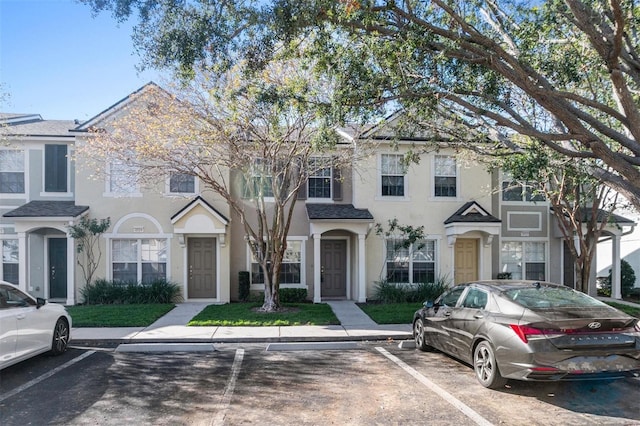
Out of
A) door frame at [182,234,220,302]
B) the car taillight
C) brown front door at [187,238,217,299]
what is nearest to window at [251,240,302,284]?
door frame at [182,234,220,302]

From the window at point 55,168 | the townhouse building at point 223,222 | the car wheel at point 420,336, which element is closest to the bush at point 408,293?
the townhouse building at point 223,222

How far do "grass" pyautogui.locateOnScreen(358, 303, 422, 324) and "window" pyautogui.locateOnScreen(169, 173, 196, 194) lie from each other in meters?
7.10

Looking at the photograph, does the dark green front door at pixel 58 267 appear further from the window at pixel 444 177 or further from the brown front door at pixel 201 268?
the window at pixel 444 177

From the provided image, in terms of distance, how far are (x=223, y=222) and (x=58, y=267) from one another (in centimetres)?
627

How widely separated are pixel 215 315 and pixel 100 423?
7.28 meters

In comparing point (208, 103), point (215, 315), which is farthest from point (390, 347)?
point (208, 103)

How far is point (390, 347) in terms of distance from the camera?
9.20m

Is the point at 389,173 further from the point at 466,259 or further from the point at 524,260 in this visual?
the point at 524,260

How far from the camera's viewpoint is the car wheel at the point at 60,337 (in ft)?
26.5

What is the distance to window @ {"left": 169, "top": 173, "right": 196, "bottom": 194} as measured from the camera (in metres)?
15.7

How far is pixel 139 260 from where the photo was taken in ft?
51.3

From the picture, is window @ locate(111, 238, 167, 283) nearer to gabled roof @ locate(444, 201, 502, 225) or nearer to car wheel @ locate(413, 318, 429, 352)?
car wheel @ locate(413, 318, 429, 352)

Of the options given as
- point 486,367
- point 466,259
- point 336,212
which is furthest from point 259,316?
point 466,259

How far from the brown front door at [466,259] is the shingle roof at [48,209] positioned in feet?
44.1
